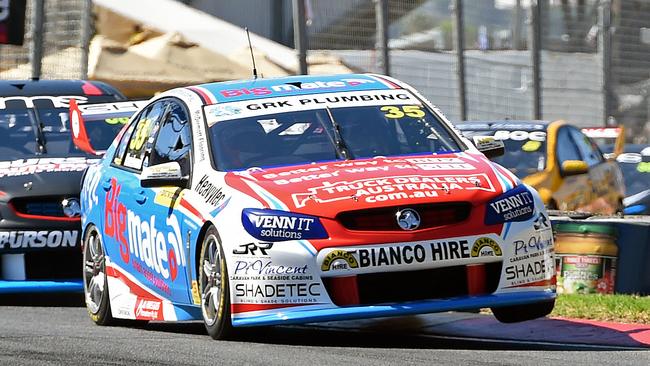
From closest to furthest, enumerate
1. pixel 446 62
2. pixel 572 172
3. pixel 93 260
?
pixel 93 260
pixel 572 172
pixel 446 62

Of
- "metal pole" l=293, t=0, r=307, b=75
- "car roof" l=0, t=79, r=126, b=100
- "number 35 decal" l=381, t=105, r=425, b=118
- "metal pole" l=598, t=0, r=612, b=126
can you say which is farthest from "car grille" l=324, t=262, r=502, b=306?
"metal pole" l=598, t=0, r=612, b=126

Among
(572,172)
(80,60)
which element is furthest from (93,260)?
(80,60)

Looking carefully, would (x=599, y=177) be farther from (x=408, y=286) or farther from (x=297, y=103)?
(x=408, y=286)

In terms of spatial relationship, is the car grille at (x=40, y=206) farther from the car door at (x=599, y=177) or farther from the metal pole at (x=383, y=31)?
the metal pole at (x=383, y=31)

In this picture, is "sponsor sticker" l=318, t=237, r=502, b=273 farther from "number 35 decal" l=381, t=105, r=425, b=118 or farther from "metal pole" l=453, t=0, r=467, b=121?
"metal pole" l=453, t=0, r=467, b=121

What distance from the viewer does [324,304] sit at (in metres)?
7.91

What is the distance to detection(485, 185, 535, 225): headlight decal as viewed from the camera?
8133 millimetres

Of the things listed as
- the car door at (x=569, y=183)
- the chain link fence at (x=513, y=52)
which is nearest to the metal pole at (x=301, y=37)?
the chain link fence at (x=513, y=52)

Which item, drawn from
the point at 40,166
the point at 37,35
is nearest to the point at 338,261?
the point at 40,166

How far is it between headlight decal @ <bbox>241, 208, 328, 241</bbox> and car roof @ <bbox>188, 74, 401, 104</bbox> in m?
1.61

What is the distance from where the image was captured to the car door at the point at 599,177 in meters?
16.1

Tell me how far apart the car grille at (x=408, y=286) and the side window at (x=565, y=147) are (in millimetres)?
7779

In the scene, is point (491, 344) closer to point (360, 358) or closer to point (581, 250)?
point (360, 358)

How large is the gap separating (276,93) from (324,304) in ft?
6.43
